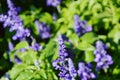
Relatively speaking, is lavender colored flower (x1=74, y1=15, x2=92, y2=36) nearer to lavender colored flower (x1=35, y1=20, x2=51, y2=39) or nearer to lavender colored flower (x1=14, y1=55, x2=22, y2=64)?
lavender colored flower (x1=35, y1=20, x2=51, y2=39)

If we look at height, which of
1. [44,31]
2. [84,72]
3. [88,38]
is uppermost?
[44,31]

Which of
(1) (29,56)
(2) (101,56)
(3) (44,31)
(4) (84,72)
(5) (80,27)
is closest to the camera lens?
(4) (84,72)

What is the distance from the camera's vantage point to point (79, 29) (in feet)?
15.0

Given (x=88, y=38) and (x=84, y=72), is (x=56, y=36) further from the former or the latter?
(x=84, y=72)

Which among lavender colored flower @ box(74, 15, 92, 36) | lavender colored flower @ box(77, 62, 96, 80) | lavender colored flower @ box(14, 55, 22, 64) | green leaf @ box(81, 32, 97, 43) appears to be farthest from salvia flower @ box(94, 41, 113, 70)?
lavender colored flower @ box(14, 55, 22, 64)

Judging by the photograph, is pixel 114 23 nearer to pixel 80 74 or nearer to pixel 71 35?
pixel 71 35

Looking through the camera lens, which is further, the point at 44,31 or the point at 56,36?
the point at 44,31

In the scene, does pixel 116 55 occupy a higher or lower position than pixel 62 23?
lower

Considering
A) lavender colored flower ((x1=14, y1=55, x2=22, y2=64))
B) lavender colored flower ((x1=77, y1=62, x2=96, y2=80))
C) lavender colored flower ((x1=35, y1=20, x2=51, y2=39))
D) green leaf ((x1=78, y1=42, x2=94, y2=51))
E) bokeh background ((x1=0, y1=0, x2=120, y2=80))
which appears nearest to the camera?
lavender colored flower ((x1=77, y1=62, x2=96, y2=80))

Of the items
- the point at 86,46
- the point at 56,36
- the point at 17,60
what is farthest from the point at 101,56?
the point at 17,60

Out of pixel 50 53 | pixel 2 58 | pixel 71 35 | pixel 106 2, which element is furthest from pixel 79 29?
pixel 2 58

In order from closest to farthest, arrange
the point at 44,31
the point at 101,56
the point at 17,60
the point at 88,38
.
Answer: the point at 101,56 → the point at 88,38 → the point at 17,60 → the point at 44,31

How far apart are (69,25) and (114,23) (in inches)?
23.4

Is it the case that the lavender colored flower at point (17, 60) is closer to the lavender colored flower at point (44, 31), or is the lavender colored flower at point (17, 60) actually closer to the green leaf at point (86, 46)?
the lavender colored flower at point (44, 31)
